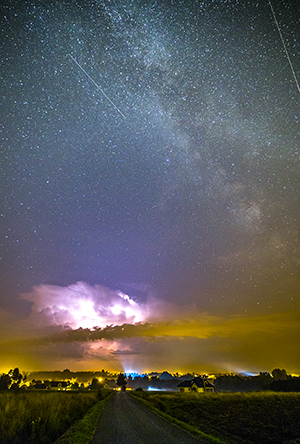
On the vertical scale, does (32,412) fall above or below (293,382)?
above

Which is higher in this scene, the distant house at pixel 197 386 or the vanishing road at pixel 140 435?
the vanishing road at pixel 140 435

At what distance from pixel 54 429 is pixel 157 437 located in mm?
4737

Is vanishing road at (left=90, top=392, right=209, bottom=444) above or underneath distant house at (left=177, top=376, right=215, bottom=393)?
above

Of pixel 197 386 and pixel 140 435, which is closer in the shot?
pixel 140 435

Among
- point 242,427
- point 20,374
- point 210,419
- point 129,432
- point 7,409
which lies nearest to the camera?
point 7,409

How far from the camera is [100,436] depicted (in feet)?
35.9

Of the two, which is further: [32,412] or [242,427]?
[242,427]

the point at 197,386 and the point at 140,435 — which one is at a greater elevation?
the point at 140,435

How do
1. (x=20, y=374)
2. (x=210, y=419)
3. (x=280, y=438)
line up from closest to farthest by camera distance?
(x=280, y=438) → (x=210, y=419) → (x=20, y=374)

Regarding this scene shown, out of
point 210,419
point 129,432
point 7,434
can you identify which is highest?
point 7,434

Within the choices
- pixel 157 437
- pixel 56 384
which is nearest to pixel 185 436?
pixel 157 437

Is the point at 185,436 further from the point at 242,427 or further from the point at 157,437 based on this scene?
the point at 242,427

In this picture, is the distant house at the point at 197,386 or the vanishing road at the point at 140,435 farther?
the distant house at the point at 197,386

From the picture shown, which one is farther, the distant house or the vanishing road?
the distant house
